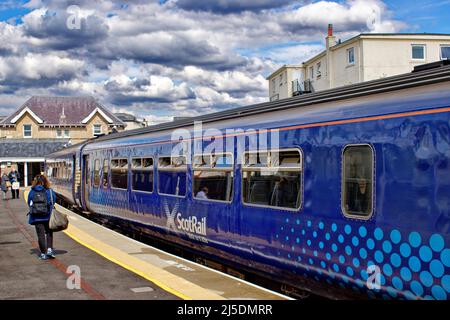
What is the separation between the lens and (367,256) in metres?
5.79

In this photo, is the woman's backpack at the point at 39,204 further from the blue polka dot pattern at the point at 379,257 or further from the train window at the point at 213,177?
the blue polka dot pattern at the point at 379,257

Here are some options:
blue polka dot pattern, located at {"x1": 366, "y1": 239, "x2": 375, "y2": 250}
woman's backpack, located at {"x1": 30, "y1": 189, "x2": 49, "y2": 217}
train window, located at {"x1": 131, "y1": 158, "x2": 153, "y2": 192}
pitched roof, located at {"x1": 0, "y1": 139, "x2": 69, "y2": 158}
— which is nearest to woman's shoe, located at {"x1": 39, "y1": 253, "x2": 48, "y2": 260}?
woman's backpack, located at {"x1": 30, "y1": 189, "x2": 49, "y2": 217}

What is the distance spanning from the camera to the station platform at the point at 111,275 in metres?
7.27

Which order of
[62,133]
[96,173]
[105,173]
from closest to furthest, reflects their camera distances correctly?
[105,173] < [96,173] < [62,133]

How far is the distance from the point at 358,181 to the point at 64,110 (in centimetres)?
5716

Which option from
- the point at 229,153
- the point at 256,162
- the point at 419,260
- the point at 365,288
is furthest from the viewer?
the point at 229,153

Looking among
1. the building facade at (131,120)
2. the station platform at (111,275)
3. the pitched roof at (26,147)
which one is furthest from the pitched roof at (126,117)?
the station platform at (111,275)

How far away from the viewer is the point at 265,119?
820 cm

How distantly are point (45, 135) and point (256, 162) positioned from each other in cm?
5348

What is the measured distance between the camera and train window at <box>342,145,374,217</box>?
232 inches

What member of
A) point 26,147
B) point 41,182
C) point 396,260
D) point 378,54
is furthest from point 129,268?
point 26,147

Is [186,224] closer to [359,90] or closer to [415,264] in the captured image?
[359,90]
